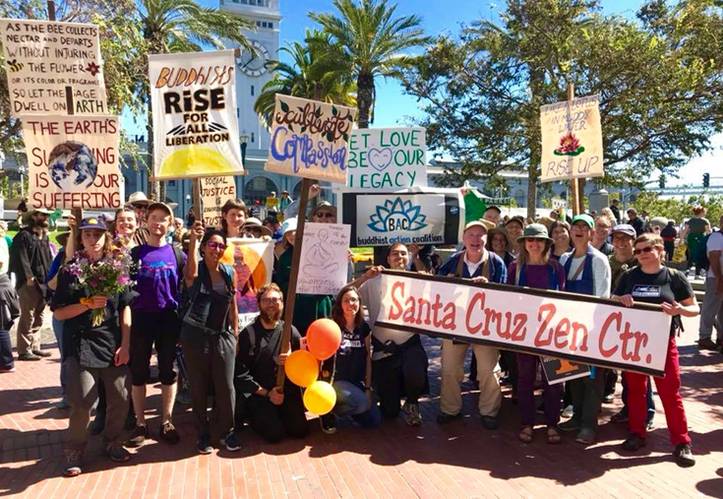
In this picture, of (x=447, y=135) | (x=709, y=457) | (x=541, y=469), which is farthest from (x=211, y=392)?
Answer: (x=447, y=135)

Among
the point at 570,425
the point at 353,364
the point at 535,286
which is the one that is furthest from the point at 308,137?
the point at 570,425

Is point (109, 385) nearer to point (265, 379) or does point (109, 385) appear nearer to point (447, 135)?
point (265, 379)

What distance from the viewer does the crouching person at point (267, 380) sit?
466cm

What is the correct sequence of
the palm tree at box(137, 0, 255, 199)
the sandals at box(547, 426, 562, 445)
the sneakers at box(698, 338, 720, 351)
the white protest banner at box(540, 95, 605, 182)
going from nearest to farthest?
the sandals at box(547, 426, 562, 445), the white protest banner at box(540, 95, 605, 182), the sneakers at box(698, 338, 720, 351), the palm tree at box(137, 0, 255, 199)

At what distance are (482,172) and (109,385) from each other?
12.1 m

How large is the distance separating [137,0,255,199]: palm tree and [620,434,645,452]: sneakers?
1754 cm

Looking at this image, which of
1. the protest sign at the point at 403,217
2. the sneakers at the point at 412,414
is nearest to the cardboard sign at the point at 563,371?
the sneakers at the point at 412,414

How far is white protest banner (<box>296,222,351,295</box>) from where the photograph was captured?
5.21m

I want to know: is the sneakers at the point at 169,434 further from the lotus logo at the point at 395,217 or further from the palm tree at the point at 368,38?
the palm tree at the point at 368,38

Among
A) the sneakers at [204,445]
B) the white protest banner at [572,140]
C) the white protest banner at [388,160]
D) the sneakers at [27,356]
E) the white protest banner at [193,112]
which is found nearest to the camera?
the sneakers at [204,445]

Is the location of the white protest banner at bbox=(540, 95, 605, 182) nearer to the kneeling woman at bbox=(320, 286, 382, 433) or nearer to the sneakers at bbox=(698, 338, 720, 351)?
the sneakers at bbox=(698, 338, 720, 351)

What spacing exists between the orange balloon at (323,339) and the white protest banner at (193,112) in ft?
5.30

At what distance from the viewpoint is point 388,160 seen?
640 cm

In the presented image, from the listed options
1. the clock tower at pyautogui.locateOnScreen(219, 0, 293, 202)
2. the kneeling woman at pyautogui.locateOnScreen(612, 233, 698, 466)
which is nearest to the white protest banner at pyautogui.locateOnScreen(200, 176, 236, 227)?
the kneeling woman at pyautogui.locateOnScreen(612, 233, 698, 466)
